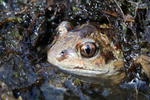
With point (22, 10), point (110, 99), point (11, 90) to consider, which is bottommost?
point (110, 99)

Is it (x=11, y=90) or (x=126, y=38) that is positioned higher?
(x=126, y=38)

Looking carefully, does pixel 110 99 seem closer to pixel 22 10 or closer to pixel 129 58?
pixel 129 58

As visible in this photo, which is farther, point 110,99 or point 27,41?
point 27,41

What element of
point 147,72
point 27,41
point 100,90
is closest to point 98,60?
point 100,90

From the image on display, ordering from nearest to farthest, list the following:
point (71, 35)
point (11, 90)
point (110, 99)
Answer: point (11, 90)
point (110, 99)
point (71, 35)

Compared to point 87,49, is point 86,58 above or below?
below
